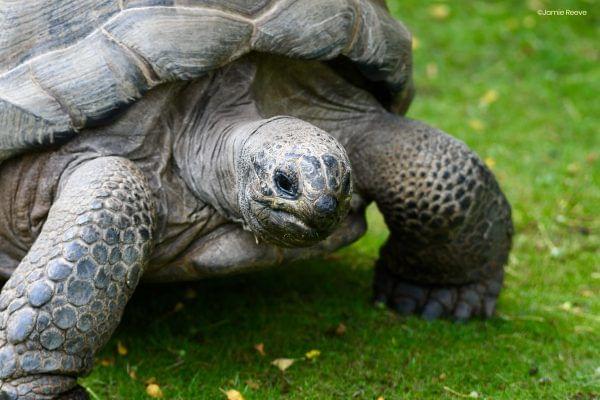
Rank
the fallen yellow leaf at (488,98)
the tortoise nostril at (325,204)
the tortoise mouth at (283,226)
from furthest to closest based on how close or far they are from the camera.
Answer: the fallen yellow leaf at (488,98) → the tortoise mouth at (283,226) → the tortoise nostril at (325,204)

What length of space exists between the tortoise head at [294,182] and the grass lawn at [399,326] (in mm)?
810

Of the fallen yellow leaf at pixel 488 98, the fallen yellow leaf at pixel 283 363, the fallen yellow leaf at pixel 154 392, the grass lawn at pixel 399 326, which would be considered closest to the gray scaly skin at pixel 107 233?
the fallen yellow leaf at pixel 154 392

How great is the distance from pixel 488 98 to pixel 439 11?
2293mm

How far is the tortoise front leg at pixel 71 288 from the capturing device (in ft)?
9.51

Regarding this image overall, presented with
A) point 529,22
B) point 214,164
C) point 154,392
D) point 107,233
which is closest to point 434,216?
point 214,164

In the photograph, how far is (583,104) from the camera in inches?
304

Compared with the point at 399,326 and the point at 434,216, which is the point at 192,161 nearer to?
the point at 434,216

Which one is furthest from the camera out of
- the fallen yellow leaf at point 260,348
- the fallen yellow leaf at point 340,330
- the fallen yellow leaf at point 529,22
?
the fallen yellow leaf at point 529,22

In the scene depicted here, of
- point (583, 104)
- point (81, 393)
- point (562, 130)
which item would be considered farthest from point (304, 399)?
point (583, 104)

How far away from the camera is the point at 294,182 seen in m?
2.89

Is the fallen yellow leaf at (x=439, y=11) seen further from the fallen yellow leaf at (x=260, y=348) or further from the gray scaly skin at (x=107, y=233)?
the gray scaly skin at (x=107, y=233)

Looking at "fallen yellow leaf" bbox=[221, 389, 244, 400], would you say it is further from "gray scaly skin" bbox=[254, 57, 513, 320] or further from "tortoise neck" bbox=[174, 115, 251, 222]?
"gray scaly skin" bbox=[254, 57, 513, 320]

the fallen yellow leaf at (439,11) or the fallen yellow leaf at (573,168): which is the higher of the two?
the fallen yellow leaf at (439,11)

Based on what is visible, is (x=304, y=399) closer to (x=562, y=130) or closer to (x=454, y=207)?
(x=454, y=207)
